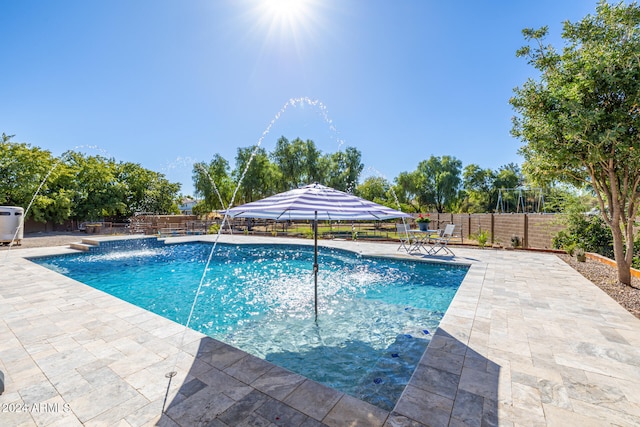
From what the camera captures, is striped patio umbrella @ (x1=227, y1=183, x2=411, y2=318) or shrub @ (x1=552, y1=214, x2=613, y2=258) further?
shrub @ (x1=552, y1=214, x2=613, y2=258)

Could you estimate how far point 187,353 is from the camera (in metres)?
3.05

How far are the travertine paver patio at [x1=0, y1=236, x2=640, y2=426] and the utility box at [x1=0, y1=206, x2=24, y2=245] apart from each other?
12.7m

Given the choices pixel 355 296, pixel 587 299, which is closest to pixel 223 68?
pixel 355 296

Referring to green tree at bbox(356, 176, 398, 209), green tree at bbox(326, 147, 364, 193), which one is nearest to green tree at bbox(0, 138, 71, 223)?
green tree at bbox(326, 147, 364, 193)

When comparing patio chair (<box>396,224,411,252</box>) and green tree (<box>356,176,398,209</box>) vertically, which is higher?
green tree (<box>356,176,398,209</box>)

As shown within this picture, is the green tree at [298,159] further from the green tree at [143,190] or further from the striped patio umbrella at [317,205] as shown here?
the striped patio umbrella at [317,205]

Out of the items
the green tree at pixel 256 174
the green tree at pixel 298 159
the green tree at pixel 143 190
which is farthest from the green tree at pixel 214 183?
the green tree at pixel 298 159

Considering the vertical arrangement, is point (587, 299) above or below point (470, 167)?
below

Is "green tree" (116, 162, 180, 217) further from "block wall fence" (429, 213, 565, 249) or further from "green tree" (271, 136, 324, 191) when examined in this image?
"block wall fence" (429, 213, 565, 249)

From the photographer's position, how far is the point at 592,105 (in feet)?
15.6

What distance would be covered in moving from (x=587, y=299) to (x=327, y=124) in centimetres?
714

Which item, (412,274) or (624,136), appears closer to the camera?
(624,136)

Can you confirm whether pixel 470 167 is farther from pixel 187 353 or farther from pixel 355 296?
pixel 187 353

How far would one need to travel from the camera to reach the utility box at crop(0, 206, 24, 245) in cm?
1255
